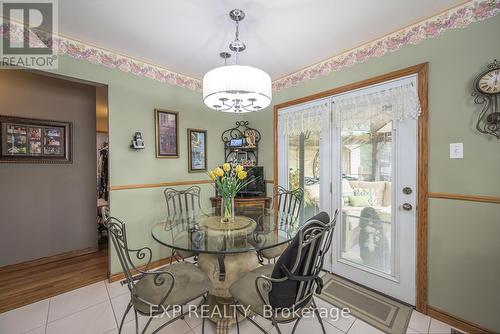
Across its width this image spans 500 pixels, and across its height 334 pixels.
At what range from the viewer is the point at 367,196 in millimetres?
2326

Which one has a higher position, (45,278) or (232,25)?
(232,25)

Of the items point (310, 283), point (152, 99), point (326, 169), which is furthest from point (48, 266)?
point (326, 169)

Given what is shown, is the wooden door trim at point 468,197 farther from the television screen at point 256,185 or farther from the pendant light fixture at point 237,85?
the television screen at point 256,185

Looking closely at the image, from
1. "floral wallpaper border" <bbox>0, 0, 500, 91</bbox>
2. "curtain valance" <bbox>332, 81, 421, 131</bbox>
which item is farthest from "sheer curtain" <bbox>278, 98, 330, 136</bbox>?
"floral wallpaper border" <bbox>0, 0, 500, 91</bbox>

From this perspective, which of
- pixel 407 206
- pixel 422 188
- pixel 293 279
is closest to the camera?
pixel 293 279

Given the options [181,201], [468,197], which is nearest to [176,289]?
[181,201]

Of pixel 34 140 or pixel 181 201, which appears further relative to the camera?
pixel 181 201

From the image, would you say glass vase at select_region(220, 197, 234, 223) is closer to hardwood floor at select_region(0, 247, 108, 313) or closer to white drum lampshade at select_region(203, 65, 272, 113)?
white drum lampshade at select_region(203, 65, 272, 113)

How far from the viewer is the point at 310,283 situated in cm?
138

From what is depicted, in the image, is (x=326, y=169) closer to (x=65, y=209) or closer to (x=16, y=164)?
(x=65, y=209)

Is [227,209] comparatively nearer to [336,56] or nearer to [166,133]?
[166,133]

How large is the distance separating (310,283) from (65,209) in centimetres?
341

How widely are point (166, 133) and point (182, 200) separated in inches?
37.4

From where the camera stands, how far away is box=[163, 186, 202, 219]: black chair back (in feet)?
9.05
